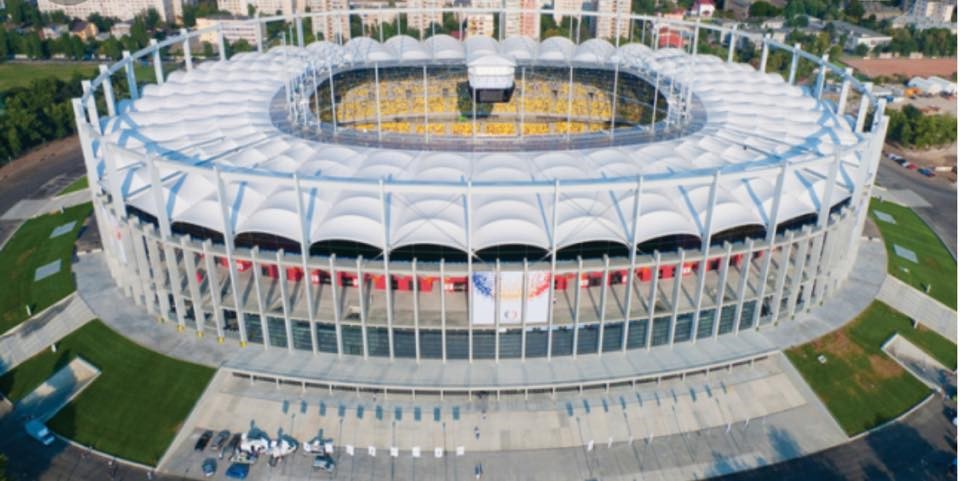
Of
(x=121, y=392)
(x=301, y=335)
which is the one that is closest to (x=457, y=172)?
(x=301, y=335)

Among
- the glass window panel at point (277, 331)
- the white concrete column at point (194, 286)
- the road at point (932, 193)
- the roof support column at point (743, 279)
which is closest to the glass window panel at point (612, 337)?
the roof support column at point (743, 279)

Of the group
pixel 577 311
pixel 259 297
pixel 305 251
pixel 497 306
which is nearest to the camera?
pixel 305 251

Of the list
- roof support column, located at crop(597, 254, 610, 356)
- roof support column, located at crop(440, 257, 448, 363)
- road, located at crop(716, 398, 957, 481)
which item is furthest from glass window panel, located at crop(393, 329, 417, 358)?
road, located at crop(716, 398, 957, 481)

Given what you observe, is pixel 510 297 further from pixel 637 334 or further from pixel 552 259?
pixel 637 334

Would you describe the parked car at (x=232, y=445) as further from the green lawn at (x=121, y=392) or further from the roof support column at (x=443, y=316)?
the roof support column at (x=443, y=316)

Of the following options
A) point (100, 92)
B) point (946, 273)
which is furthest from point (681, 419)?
point (100, 92)

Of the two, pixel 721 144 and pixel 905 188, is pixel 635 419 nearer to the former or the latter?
pixel 721 144
